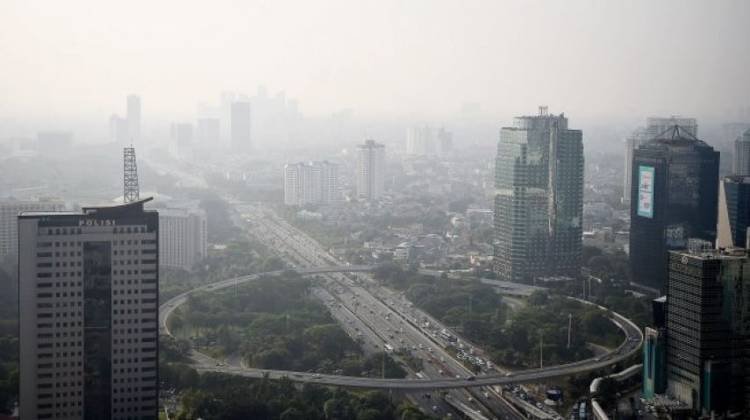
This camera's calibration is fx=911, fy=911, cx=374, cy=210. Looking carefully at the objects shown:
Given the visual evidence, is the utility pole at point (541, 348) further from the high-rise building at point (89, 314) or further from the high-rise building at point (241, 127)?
the high-rise building at point (241, 127)

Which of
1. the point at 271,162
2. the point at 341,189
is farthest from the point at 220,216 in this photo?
the point at 271,162

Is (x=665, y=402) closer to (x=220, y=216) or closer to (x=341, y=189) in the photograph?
(x=220, y=216)

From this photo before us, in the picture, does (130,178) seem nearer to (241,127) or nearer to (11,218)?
(11,218)

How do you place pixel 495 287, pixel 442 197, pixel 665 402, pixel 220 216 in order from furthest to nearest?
pixel 442 197 → pixel 220 216 → pixel 495 287 → pixel 665 402

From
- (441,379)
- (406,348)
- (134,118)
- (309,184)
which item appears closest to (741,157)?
(406,348)

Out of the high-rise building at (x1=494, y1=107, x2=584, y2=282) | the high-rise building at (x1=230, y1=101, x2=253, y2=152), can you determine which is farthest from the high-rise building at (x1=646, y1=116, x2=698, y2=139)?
the high-rise building at (x1=230, y1=101, x2=253, y2=152)

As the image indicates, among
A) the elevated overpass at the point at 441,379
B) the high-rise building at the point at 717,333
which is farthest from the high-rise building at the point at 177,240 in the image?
the high-rise building at the point at 717,333
